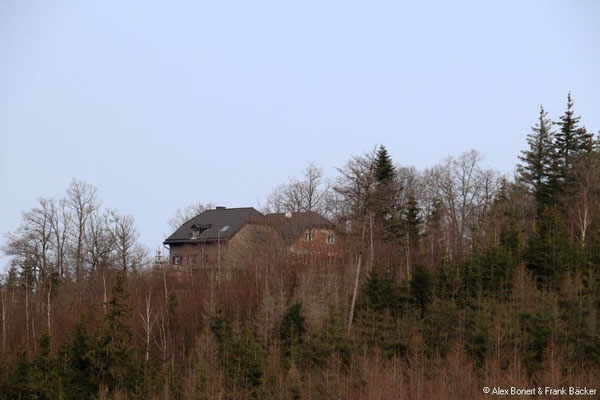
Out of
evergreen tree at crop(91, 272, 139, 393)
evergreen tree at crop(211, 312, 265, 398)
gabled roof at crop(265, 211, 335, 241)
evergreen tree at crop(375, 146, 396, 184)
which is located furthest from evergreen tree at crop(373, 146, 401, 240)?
evergreen tree at crop(91, 272, 139, 393)

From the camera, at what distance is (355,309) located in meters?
59.5

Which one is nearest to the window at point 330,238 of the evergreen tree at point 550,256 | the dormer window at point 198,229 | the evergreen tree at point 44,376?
the dormer window at point 198,229

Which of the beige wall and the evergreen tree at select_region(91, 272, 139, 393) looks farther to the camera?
the beige wall

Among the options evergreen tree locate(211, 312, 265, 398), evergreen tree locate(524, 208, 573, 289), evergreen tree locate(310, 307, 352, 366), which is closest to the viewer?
evergreen tree locate(211, 312, 265, 398)

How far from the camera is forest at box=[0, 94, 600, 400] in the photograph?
4819 centimetres

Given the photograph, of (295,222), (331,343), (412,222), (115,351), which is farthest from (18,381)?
(412,222)

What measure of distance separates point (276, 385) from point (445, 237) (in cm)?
3019

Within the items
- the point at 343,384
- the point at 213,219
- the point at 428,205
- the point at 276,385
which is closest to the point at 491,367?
the point at 343,384

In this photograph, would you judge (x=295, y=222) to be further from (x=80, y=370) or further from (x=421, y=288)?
(x=80, y=370)

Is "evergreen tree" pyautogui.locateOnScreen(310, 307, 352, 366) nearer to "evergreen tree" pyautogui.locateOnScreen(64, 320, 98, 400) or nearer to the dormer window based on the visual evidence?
"evergreen tree" pyautogui.locateOnScreen(64, 320, 98, 400)

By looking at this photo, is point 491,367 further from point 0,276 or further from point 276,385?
point 0,276

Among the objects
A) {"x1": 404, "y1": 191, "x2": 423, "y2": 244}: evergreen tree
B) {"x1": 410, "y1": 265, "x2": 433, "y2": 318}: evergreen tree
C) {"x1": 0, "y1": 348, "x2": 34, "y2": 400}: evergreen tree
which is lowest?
{"x1": 0, "y1": 348, "x2": 34, "y2": 400}: evergreen tree

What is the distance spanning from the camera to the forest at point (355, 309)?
4819cm

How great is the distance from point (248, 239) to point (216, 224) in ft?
38.4
